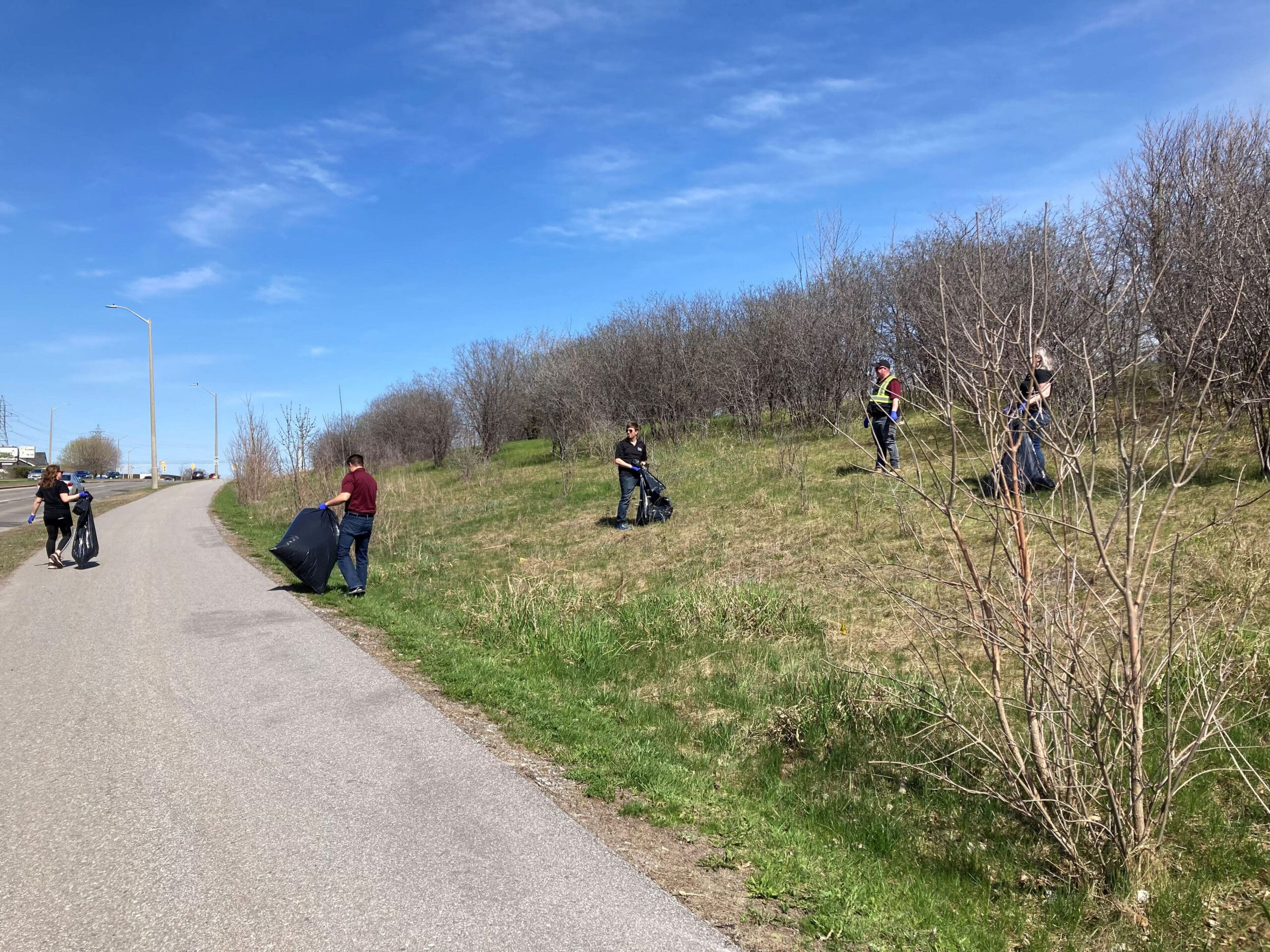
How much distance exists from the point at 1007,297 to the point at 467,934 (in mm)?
16993

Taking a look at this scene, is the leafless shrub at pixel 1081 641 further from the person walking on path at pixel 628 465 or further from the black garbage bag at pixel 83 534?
the black garbage bag at pixel 83 534

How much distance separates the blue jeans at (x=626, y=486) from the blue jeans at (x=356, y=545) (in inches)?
173

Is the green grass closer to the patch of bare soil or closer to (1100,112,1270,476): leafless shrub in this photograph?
the patch of bare soil

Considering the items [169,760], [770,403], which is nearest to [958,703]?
[169,760]

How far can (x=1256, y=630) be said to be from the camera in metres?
5.28

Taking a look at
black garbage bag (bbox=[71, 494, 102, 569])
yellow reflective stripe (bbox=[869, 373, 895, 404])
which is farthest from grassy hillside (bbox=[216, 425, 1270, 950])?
black garbage bag (bbox=[71, 494, 102, 569])

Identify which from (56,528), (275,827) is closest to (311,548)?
(56,528)

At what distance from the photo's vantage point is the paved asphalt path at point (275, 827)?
3.11 m

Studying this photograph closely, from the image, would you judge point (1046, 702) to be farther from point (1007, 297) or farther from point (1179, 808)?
point (1007, 297)

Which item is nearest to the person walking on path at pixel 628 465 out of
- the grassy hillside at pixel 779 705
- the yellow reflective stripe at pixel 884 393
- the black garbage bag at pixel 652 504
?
the black garbage bag at pixel 652 504

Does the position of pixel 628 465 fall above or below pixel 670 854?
above

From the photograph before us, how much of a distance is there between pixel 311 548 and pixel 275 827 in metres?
7.07

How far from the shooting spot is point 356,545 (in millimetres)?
10797

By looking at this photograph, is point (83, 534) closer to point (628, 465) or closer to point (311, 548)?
point (311, 548)
